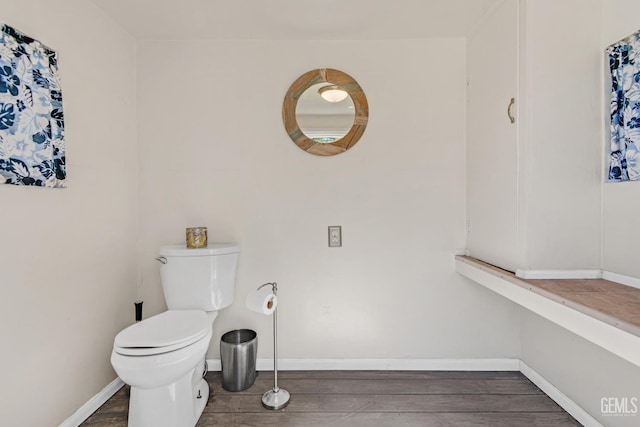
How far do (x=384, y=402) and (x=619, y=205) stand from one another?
145 centimetres

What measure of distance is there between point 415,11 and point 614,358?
1.92 metres

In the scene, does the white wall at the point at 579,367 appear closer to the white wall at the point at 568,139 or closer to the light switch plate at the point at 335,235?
the white wall at the point at 568,139

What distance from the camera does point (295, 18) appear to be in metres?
1.71

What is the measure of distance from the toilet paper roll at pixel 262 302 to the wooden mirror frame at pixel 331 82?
932mm

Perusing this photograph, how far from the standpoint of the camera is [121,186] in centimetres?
183

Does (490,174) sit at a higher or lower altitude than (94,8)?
lower

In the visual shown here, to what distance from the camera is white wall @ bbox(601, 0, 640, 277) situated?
1.24 meters

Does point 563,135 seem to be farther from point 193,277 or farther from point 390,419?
point 193,277

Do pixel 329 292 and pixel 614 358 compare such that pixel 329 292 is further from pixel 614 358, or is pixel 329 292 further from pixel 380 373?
pixel 614 358

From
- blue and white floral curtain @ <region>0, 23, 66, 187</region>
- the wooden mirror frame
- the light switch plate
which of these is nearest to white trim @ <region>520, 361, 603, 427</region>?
the light switch plate

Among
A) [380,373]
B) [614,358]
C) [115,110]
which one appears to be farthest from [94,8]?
[614,358]

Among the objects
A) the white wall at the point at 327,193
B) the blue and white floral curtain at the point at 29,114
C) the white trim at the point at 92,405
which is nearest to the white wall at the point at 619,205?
the white wall at the point at 327,193

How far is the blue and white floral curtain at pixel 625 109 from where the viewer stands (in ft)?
3.95

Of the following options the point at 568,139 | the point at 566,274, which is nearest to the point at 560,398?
the point at 566,274
